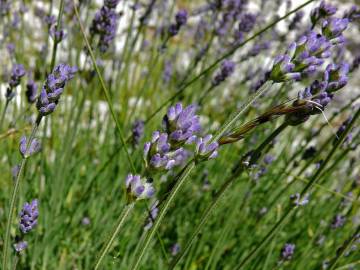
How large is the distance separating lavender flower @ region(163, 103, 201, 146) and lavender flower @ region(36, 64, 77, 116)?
250 mm

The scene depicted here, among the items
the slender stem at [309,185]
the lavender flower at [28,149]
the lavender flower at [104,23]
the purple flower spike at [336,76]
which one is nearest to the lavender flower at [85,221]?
the lavender flower at [104,23]

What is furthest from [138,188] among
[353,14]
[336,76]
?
[353,14]

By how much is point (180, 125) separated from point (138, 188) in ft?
0.48

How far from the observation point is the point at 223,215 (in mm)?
2791

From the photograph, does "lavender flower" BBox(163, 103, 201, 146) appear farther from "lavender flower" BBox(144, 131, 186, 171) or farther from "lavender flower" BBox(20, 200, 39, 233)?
"lavender flower" BBox(20, 200, 39, 233)

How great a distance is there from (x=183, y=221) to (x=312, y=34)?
1.97 metres

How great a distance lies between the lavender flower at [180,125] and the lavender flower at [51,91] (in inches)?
9.9

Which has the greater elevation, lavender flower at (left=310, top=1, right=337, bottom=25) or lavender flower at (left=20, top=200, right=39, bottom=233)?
lavender flower at (left=310, top=1, right=337, bottom=25)

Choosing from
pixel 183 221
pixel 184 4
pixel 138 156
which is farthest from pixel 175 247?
pixel 184 4

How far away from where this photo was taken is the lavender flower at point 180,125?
865mm

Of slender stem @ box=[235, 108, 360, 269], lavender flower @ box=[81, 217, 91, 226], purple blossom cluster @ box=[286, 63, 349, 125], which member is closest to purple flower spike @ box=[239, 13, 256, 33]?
lavender flower @ box=[81, 217, 91, 226]

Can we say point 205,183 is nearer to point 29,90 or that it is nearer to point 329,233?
point 329,233

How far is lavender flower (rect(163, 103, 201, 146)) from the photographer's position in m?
0.86

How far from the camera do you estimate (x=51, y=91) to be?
989 mm
